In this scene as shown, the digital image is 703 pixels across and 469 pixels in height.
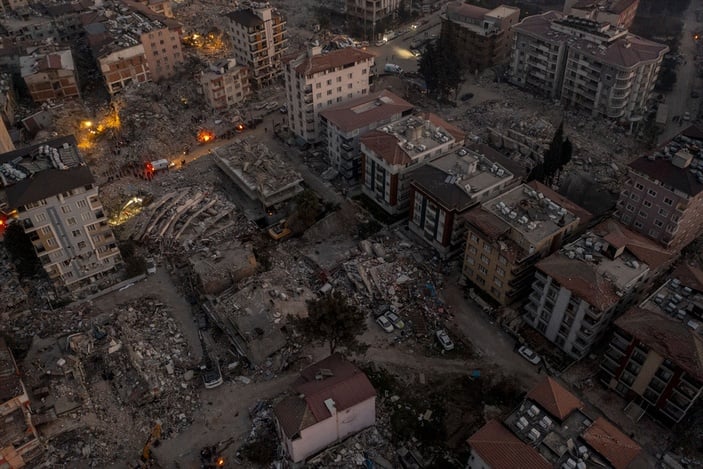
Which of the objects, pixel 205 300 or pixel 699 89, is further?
pixel 699 89

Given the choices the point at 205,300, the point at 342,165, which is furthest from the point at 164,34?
the point at 205,300

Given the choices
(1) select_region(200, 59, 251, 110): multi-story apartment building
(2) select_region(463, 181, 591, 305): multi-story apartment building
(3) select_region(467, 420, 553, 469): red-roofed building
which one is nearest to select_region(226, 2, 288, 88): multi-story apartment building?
(1) select_region(200, 59, 251, 110): multi-story apartment building

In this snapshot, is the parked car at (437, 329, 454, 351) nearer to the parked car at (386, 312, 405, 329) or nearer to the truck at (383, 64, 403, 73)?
the parked car at (386, 312, 405, 329)

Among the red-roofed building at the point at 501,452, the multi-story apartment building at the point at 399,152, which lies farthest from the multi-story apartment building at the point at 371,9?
the red-roofed building at the point at 501,452

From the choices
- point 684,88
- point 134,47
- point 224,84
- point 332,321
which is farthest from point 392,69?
point 332,321

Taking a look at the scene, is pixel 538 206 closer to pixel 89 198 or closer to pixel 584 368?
pixel 584 368

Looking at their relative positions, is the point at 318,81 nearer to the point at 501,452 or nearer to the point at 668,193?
the point at 668,193

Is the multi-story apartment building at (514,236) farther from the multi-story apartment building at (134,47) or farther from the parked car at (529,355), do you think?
the multi-story apartment building at (134,47)
